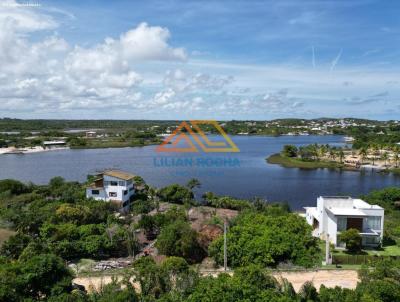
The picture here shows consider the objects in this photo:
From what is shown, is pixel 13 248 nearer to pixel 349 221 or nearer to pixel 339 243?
pixel 339 243

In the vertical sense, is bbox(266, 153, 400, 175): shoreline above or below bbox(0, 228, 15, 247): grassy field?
below

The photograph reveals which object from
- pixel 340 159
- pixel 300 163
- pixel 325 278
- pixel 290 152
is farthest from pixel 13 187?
pixel 340 159

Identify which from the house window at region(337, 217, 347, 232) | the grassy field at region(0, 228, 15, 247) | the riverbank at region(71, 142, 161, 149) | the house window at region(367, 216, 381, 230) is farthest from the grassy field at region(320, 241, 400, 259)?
the riverbank at region(71, 142, 161, 149)

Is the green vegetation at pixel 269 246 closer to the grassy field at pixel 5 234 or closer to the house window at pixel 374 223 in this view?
the house window at pixel 374 223

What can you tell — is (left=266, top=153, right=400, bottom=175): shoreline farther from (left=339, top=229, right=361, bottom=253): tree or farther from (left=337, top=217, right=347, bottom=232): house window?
(left=339, top=229, right=361, bottom=253): tree

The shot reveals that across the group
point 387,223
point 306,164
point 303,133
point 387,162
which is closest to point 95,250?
point 387,223

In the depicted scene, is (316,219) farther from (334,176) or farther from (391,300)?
(334,176)

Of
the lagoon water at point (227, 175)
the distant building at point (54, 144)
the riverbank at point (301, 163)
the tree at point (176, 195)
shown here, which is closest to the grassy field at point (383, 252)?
the lagoon water at point (227, 175)
